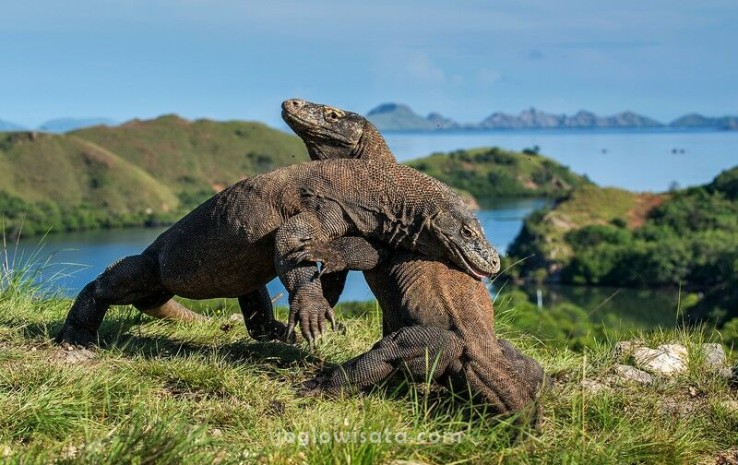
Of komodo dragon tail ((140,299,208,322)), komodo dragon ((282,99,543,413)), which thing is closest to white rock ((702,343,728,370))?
komodo dragon ((282,99,543,413))

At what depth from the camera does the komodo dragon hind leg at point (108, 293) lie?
7785 millimetres

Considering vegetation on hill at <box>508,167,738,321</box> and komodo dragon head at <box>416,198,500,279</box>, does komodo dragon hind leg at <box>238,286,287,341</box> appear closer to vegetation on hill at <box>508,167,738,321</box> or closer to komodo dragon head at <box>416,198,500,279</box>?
komodo dragon head at <box>416,198,500,279</box>

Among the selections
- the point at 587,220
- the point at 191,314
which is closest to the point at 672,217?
the point at 587,220

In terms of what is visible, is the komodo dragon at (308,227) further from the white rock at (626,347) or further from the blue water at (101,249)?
the white rock at (626,347)

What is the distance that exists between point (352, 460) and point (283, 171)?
266 cm

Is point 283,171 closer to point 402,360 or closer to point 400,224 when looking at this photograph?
point 400,224

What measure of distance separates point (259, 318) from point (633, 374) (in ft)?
10.3

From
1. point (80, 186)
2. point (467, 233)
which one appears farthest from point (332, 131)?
point (80, 186)

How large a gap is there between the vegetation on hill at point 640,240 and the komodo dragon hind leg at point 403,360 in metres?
97.4

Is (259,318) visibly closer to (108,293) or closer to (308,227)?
(108,293)

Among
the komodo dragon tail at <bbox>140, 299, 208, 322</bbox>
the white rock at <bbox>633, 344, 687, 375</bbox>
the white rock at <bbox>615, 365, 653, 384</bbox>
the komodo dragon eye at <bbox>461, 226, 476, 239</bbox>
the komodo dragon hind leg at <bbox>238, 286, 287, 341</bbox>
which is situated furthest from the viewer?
the komodo dragon tail at <bbox>140, 299, 208, 322</bbox>

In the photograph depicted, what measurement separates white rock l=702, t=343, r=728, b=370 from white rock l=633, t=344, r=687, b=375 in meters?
0.18

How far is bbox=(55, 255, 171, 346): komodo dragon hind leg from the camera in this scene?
779 cm

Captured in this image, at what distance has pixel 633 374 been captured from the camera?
7.91 metres
